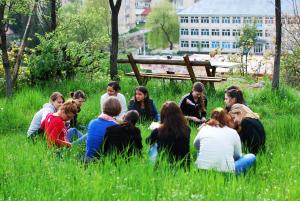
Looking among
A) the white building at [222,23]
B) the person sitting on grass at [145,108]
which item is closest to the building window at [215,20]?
the white building at [222,23]

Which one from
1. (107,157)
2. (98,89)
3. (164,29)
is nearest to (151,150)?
(107,157)

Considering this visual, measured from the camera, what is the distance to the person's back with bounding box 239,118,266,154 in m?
7.83

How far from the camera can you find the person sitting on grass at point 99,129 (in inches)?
290

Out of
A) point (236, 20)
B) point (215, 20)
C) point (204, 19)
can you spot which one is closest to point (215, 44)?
point (215, 20)

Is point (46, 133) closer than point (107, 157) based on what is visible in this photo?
No

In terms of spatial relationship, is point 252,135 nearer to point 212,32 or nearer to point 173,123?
point 173,123

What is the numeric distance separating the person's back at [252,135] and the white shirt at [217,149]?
2.95 ft

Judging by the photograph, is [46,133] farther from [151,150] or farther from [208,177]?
[208,177]

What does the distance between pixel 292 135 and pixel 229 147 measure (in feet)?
8.86

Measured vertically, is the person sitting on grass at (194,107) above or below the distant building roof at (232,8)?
below

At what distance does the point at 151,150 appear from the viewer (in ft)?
23.9

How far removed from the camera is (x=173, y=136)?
7.02 metres

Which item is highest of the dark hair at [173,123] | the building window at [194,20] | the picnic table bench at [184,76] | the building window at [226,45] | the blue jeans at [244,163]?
the building window at [194,20]

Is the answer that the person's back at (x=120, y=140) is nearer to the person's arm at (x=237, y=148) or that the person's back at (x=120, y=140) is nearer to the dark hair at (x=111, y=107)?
the dark hair at (x=111, y=107)
